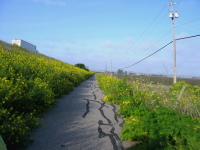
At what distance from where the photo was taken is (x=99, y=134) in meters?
4.35

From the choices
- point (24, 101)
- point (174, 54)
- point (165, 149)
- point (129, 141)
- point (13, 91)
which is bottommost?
point (129, 141)

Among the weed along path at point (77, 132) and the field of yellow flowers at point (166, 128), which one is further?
the weed along path at point (77, 132)

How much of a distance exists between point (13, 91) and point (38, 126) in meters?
1.05

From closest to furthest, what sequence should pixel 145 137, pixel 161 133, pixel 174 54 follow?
1. pixel 161 133
2. pixel 145 137
3. pixel 174 54

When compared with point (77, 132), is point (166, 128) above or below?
above

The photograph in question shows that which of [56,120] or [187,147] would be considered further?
[56,120]

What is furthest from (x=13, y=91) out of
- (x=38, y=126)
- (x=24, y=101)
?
(x=38, y=126)

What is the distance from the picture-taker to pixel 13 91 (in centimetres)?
429

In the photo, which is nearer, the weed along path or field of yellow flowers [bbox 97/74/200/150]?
field of yellow flowers [bbox 97/74/200/150]

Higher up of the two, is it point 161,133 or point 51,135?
point 161,133

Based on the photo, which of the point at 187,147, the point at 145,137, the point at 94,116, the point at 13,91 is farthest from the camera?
the point at 94,116

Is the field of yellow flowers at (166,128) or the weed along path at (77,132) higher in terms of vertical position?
the field of yellow flowers at (166,128)

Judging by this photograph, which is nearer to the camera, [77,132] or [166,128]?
[166,128]

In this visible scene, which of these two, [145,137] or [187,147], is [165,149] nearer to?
[187,147]
